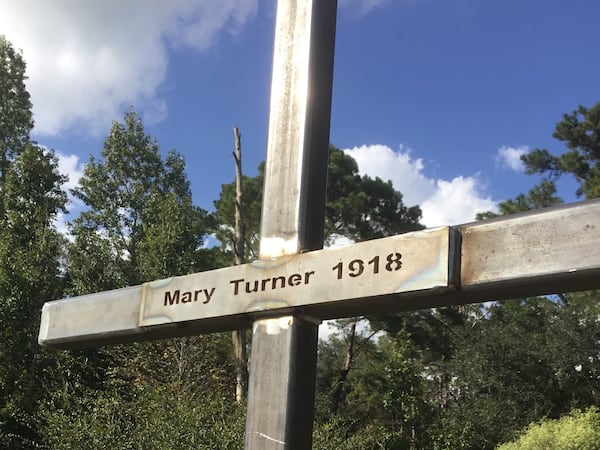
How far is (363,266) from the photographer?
1536mm

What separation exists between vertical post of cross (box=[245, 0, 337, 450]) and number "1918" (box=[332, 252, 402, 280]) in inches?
6.8

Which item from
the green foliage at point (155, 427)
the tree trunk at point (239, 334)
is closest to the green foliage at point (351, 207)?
the tree trunk at point (239, 334)

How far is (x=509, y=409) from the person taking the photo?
19.2 metres

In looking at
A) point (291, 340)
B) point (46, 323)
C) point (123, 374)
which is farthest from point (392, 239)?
point (123, 374)

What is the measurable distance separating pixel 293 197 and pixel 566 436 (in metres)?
14.8

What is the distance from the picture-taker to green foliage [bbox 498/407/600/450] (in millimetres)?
14578

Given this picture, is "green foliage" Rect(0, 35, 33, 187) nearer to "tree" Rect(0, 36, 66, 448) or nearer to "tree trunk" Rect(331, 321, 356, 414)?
"tree" Rect(0, 36, 66, 448)

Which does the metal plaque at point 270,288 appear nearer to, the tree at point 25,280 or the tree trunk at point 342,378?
the tree at point 25,280

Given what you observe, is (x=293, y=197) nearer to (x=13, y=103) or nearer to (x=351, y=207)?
(x=351, y=207)

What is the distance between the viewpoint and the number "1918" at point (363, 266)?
150 centimetres

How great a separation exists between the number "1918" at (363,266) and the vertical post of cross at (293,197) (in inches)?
6.8

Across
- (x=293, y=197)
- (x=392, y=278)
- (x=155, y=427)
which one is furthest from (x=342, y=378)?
(x=392, y=278)

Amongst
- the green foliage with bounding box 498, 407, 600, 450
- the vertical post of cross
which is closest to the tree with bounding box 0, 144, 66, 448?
Answer: the green foliage with bounding box 498, 407, 600, 450

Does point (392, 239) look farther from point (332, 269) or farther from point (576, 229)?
point (576, 229)
